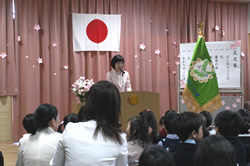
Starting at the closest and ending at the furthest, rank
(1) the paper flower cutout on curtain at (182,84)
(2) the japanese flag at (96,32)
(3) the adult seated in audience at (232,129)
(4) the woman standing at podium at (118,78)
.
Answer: (3) the adult seated in audience at (232,129) < (4) the woman standing at podium at (118,78) < (2) the japanese flag at (96,32) < (1) the paper flower cutout on curtain at (182,84)

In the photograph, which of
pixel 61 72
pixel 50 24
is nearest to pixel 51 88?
pixel 61 72

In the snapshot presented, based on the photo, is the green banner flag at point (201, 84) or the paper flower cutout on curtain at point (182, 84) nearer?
the green banner flag at point (201, 84)

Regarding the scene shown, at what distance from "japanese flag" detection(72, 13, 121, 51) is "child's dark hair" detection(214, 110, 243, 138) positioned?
3.65 meters

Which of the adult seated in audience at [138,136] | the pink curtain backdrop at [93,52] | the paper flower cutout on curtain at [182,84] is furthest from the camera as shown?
the paper flower cutout on curtain at [182,84]

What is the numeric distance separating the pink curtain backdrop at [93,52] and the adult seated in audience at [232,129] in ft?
11.8

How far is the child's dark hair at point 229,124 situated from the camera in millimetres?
1984

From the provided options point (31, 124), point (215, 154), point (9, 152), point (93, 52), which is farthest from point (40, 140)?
point (93, 52)

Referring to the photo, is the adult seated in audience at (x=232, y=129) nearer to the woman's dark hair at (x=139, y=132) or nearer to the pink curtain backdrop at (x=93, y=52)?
the woman's dark hair at (x=139, y=132)

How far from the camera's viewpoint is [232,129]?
6.49 feet

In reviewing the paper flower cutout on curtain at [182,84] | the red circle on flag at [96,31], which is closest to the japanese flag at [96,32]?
the red circle on flag at [96,31]

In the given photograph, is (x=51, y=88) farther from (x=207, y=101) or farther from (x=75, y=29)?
(x=207, y=101)

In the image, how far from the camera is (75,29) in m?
5.28

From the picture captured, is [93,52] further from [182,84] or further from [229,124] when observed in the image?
[229,124]

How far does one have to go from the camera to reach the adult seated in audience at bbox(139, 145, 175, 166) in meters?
1.32
